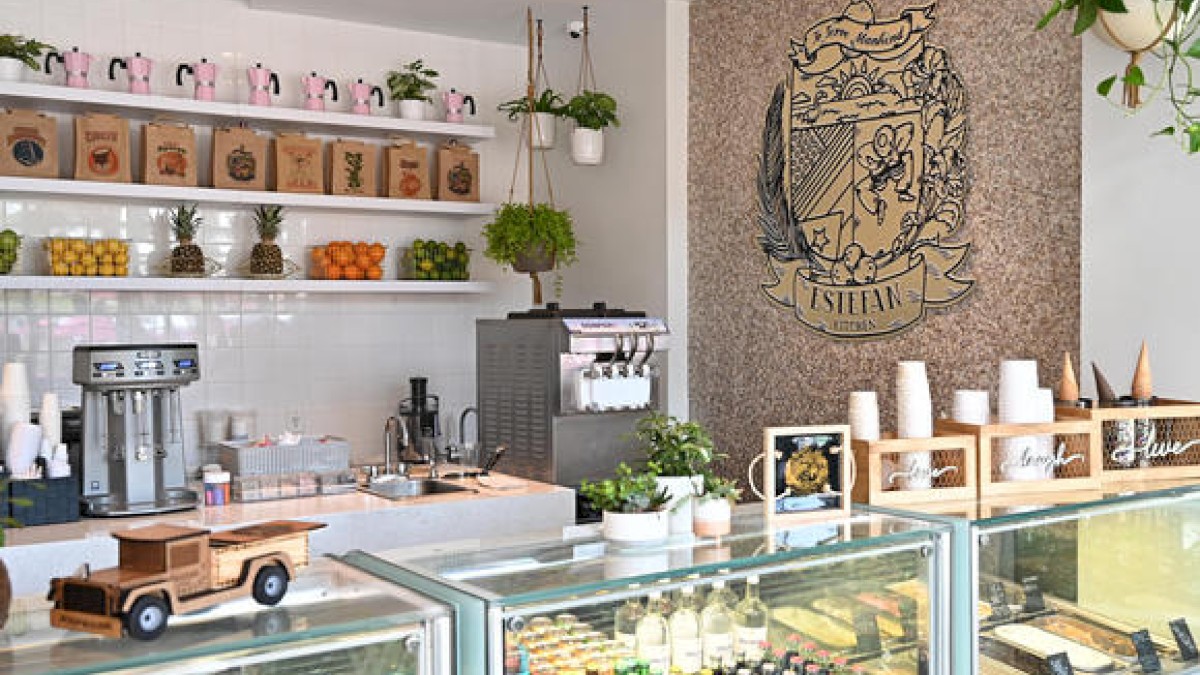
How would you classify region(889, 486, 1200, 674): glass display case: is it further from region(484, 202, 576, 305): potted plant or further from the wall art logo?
region(484, 202, 576, 305): potted plant

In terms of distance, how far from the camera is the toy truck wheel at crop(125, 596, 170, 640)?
1.37m

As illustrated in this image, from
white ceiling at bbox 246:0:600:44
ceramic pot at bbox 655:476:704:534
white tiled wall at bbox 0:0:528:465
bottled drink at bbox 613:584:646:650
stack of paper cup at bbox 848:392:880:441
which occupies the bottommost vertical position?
bottled drink at bbox 613:584:646:650

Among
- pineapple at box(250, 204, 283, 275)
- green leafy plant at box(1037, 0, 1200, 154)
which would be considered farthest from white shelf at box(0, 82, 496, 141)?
green leafy plant at box(1037, 0, 1200, 154)

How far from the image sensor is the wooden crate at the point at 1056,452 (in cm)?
245

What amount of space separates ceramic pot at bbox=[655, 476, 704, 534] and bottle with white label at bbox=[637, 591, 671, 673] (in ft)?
0.53

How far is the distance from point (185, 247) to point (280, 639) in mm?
3817

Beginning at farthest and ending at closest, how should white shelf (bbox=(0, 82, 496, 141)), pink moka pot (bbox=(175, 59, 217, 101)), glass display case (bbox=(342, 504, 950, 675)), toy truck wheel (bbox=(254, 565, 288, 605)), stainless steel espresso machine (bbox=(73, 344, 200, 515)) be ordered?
pink moka pot (bbox=(175, 59, 217, 101)), white shelf (bbox=(0, 82, 496, 141)), stainless steel espresso machine (bbox=(73, 344, 200, 515)), glass display case (bbox=(342, 504, 950, 675)), toy truck wheel (bbox=(254, 565, 288, 605))

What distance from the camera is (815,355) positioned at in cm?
450

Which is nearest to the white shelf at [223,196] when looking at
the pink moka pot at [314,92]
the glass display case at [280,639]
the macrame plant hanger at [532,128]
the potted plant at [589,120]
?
the macrame plant hanger at [532,128]

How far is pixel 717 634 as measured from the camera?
2.04 meters

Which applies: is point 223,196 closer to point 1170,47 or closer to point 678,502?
point 678,502

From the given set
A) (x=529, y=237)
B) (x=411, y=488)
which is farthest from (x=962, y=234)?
(x=411, y=488)

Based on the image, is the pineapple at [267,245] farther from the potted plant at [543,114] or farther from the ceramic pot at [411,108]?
the potted plant at [543,114]

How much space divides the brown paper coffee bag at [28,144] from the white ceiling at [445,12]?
1.14m
